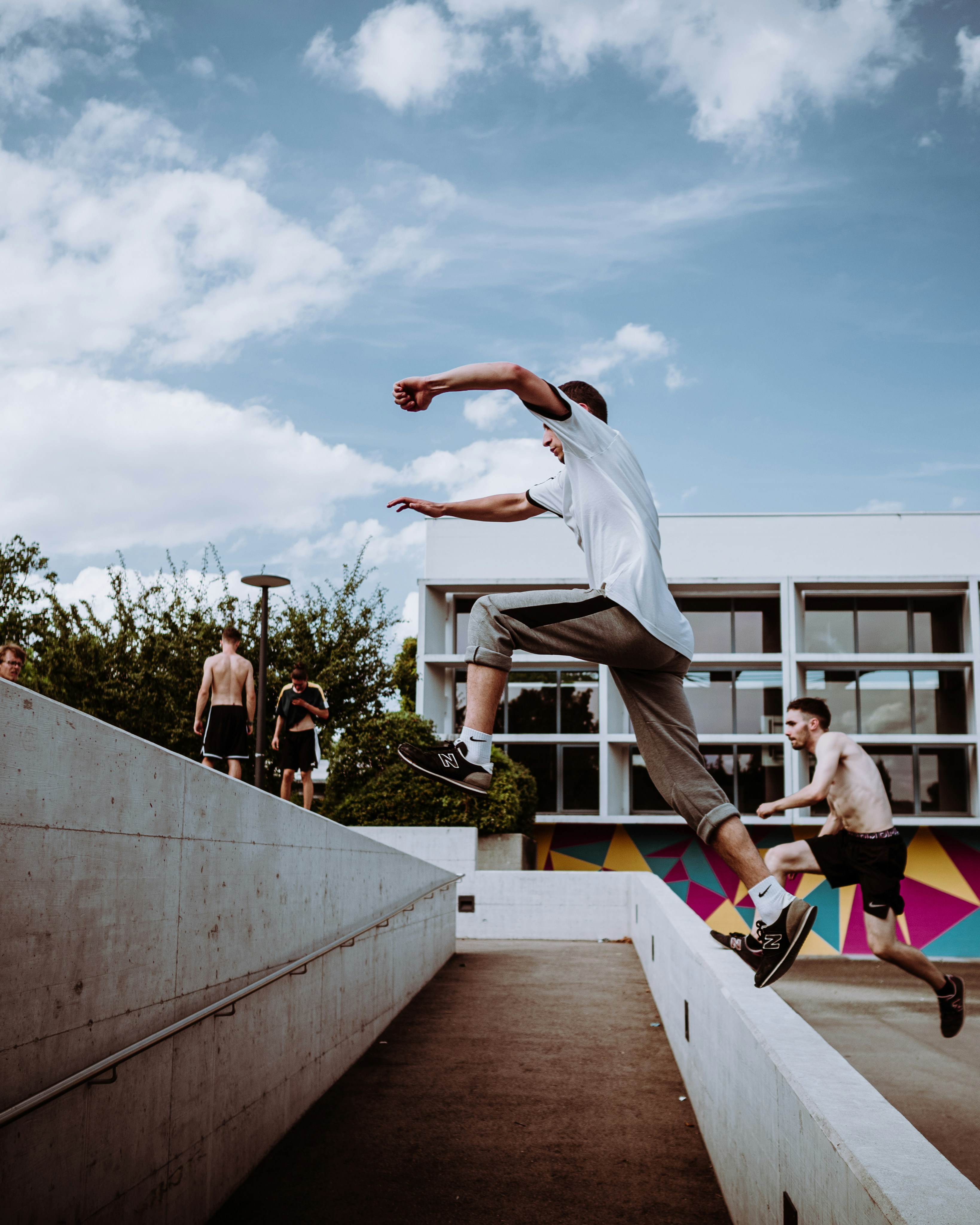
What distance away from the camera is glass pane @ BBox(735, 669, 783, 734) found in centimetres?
2652

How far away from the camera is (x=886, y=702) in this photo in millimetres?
26766

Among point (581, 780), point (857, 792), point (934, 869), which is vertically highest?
point (857, 792)

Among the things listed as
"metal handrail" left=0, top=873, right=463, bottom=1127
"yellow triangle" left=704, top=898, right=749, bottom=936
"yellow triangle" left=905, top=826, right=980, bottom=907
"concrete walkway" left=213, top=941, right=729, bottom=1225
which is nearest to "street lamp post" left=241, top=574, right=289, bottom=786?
"concrete walkway" left=213, top=941, right=729, bottom=1225

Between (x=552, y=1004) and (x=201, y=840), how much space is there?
7.05m

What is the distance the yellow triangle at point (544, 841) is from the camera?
2672 centimetres

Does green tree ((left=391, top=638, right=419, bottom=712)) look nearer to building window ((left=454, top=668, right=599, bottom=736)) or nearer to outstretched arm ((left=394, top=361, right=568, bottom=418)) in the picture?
building window ((left=454, top=668, right=599, bottom=736))

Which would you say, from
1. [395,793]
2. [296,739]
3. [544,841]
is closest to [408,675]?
[544,841]

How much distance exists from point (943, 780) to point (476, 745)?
86.7ft

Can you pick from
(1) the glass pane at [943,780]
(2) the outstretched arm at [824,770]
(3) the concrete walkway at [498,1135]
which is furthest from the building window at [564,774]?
(2) the outstretched arm at [824,770]

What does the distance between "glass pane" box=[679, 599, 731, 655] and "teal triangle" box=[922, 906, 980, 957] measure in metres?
9.33

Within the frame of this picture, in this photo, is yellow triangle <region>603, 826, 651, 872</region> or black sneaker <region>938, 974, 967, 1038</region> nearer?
black sneaker <region>938, 974, 967, 1038</region>

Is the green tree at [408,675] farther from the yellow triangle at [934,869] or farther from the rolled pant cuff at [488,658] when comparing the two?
the rolled pant cuff at [488,658]

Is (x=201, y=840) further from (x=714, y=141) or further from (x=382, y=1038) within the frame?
(x=714, y=141)

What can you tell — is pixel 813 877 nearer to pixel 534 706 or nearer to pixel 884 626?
pixel 884 626
